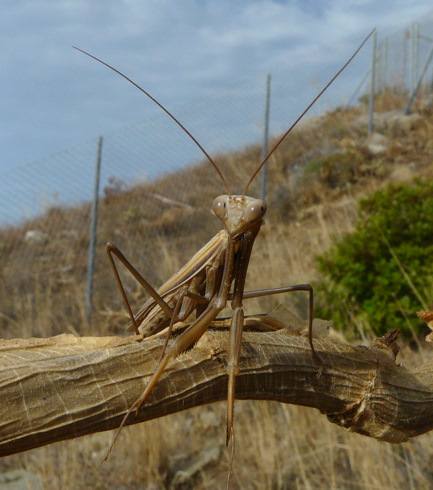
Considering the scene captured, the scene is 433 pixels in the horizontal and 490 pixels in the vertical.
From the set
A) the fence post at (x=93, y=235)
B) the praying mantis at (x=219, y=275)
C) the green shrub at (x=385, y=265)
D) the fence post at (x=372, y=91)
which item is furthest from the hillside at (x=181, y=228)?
the praying mantis at (x=219, y=275)

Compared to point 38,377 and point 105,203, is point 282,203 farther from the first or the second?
point 38,377

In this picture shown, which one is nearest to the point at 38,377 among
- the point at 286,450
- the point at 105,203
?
the point at 286,450

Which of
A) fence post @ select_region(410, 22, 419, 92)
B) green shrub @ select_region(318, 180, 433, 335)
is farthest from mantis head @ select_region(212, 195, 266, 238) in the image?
fence post @ select_region(410, 22, 419, 92)

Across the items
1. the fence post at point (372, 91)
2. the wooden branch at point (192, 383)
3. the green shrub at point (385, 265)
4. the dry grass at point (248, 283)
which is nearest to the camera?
the wooden branch at point (192, 383)

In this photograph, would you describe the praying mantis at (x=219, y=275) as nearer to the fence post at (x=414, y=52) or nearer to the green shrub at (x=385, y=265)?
the green shrub at (x=385, y=265)

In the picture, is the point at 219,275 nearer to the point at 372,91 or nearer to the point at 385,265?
the point at 385,265

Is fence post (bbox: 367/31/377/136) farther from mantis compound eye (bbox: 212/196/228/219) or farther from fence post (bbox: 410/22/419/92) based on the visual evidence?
mantis compound eye (bbox: 212/196/228/219)
